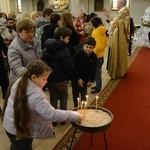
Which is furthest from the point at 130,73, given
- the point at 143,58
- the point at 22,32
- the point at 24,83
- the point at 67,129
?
the point at 24,83

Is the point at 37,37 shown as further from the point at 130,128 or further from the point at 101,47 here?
the point at 130,128

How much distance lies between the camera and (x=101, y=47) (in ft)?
A: 12.5

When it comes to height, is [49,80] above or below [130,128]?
above

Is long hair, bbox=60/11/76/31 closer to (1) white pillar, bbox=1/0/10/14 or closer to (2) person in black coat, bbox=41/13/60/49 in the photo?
(2) person in black coat, bbox=41/13/60/49

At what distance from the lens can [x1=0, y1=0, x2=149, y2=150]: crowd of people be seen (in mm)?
1568

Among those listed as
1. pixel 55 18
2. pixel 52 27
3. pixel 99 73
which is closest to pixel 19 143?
pixel 52 27

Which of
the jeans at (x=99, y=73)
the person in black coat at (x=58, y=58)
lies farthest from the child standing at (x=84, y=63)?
the jeans at (x=99, y=73)

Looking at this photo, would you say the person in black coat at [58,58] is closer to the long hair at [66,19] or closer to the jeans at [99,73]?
the long hair at [66,19]

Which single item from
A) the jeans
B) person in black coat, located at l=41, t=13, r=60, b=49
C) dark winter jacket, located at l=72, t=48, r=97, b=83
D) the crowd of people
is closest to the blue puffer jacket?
the crowd of people

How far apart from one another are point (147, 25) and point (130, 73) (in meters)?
4.51

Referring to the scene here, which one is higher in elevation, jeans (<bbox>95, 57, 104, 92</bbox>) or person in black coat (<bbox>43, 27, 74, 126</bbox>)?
person in black coat (<bbox>43, 27, 74, 126</bbox>)

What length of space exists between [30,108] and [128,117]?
2083 millimetres

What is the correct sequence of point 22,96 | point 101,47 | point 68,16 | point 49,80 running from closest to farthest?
point 22,96, point 49,80, point 68,16, point 101,47

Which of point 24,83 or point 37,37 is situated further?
point 37,37
